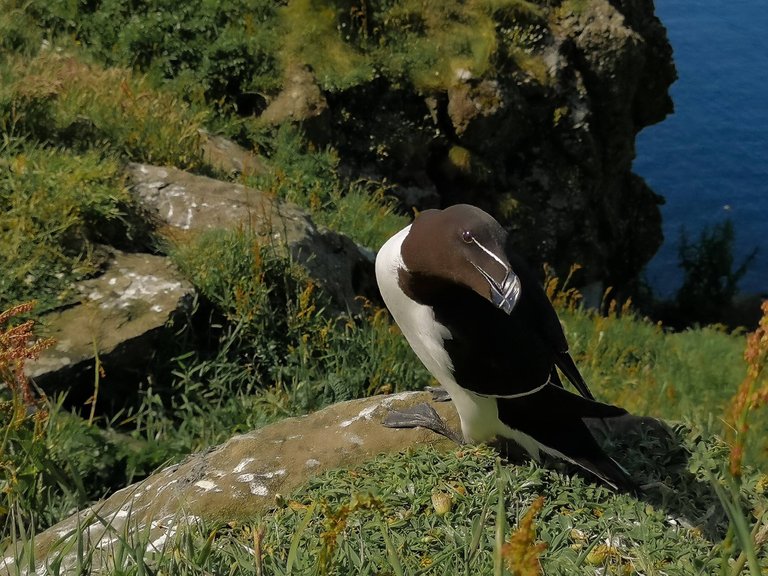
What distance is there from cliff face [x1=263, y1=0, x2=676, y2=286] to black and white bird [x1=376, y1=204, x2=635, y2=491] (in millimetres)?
4848

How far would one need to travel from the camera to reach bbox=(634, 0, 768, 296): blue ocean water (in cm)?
1944

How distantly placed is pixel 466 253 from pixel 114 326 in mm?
2236

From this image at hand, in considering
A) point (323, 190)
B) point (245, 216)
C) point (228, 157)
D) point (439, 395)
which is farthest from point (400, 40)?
point (439, 395)

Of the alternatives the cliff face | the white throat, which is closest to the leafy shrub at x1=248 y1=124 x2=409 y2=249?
the cliff face

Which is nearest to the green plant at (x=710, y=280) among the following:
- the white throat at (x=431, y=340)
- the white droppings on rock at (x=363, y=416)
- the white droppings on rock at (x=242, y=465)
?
the white droppings on rock at (x=363, y=416)

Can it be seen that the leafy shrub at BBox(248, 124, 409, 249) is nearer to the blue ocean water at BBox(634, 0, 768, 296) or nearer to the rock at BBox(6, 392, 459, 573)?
the rock at BBox(6, 392, 459, 573)

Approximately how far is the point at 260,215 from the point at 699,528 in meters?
3.14

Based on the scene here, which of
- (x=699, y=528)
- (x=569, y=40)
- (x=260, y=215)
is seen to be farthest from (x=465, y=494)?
(x=569, y=40)

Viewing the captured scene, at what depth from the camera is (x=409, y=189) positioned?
320 inches

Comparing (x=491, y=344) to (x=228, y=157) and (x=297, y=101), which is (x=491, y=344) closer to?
(x=228, y=157)

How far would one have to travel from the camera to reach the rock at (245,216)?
4.71 meters

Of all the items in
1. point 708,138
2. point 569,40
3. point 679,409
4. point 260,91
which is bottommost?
point 708,138

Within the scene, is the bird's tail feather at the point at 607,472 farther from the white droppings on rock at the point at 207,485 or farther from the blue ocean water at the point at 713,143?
the blue ocean water at the point at 713,143

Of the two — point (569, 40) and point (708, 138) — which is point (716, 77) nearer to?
point (708, 138)
